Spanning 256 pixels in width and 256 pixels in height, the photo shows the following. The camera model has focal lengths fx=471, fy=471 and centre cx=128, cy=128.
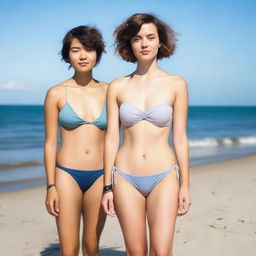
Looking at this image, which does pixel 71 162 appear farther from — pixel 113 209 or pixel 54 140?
pixel 113 209

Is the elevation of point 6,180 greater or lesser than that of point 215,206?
lesser

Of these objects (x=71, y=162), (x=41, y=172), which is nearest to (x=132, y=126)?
(x=71, y=162)

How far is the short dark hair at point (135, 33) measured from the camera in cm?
352

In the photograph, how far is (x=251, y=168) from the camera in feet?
38.6

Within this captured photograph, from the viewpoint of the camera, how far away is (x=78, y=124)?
4.01 meters

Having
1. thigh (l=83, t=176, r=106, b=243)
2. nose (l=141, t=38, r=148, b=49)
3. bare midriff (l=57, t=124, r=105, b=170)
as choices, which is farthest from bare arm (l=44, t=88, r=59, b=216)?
nose (l=141, t=38, r=148, b=49)

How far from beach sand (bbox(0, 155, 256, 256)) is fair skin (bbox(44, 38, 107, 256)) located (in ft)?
5.99

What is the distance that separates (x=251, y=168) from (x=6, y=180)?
236 inches

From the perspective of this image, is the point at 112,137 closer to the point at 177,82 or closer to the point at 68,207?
the point at 177,82

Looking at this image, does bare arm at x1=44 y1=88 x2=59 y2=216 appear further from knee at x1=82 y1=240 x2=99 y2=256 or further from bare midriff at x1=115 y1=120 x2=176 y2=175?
bare midriff at x1=115 y1=120 x2=176 y2=175

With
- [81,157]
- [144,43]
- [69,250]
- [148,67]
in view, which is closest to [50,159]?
[81,157]

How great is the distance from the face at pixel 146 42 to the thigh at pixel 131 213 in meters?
0.92

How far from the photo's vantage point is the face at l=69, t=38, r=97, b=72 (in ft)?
13.1

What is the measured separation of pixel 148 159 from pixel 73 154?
2.74 ft
